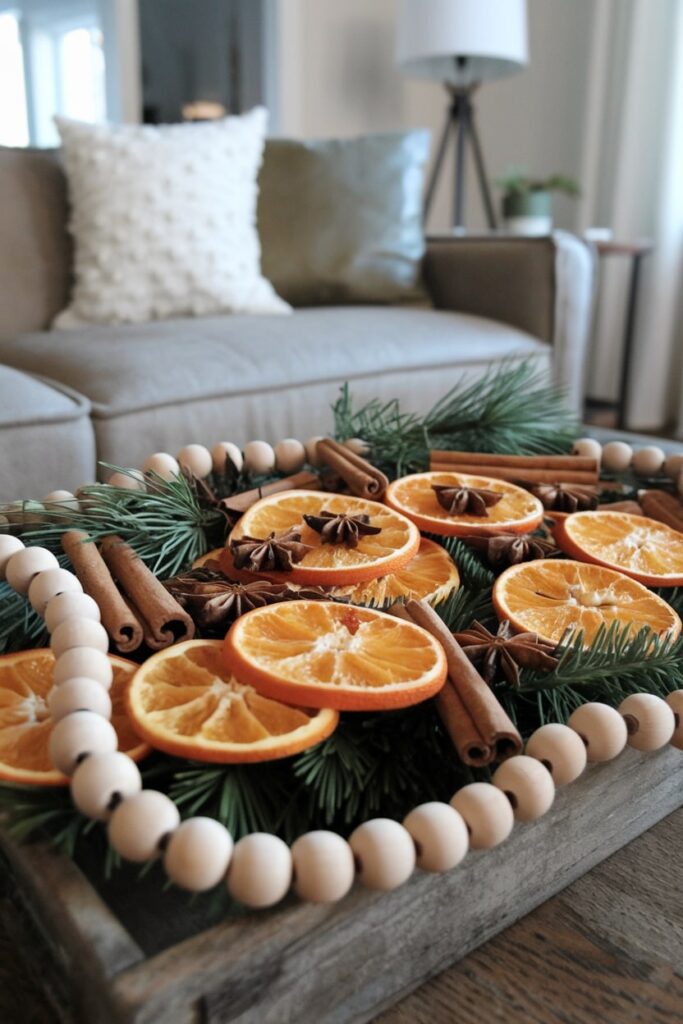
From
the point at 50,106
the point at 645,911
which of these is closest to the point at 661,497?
the point at 645,911

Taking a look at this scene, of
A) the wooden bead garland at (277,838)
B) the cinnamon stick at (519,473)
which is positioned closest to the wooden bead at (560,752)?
the wooden bead garland at (277,838)

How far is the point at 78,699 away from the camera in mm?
479

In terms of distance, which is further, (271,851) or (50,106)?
(50,106)

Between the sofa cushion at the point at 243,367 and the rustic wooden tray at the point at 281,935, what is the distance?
3.53ft

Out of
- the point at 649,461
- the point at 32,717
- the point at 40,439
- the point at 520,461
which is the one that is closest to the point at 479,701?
the point at 32,717

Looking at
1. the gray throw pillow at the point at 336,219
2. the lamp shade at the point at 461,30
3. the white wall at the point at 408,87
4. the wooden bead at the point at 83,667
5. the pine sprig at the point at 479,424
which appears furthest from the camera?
the white wall at the point at 408,87

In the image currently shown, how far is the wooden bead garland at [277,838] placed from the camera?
1.35ft

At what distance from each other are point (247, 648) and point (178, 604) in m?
0.11

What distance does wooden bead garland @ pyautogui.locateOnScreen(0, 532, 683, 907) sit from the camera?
1.35 feet

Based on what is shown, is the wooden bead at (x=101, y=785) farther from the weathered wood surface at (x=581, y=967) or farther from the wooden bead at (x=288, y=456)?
the wooden bead at (x=288, y=456)

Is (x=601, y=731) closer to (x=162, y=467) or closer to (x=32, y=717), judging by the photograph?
(x=32, y=717)

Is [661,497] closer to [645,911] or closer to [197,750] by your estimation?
[645,911]

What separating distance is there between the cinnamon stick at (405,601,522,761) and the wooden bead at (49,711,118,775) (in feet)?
0.68

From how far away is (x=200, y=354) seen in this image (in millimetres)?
1612
